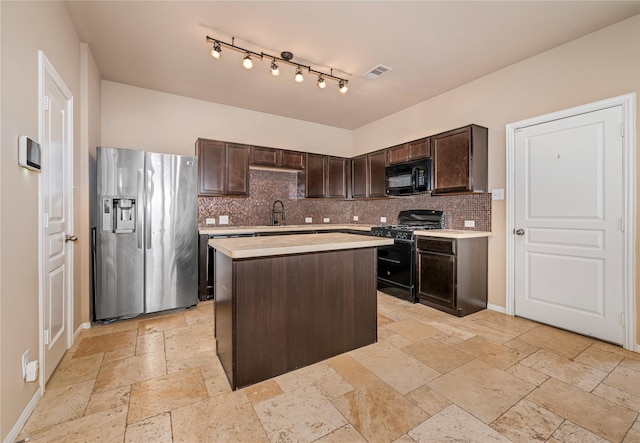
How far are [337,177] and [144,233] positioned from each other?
324 cm

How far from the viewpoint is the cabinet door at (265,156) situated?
13.9 feet

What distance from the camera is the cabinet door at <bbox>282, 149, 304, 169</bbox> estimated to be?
454 cm

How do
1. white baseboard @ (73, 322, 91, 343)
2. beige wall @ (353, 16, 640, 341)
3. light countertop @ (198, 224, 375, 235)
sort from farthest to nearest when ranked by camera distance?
light countertop @ (198, 224, 375, 235) → white baseboard @ (73, 322, 91, 343) → beige wall @ (353, 16, 640, 341)

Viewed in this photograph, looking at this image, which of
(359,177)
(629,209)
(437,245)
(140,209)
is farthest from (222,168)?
(629,209)

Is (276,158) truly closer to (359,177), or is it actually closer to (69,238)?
(359,177)

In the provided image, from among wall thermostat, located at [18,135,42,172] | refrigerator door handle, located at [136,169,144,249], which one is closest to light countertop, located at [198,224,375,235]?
refrigerator door handle, located at [136,169,144,249]

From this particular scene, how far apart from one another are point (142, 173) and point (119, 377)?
203 centimetres

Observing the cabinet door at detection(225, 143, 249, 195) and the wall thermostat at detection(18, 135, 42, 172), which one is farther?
the cabinet door at detection(225, 143, 249, 195)

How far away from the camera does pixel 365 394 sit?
5.88ft

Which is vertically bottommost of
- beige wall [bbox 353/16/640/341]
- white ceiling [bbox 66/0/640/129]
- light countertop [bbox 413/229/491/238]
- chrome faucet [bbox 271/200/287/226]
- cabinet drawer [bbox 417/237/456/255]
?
cabinet drawer [bbox 417/237/456/255]

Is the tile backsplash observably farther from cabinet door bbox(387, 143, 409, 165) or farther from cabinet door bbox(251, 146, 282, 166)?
cabinet door bbox(387, 143, 409, 165)

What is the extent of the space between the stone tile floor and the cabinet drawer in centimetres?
94

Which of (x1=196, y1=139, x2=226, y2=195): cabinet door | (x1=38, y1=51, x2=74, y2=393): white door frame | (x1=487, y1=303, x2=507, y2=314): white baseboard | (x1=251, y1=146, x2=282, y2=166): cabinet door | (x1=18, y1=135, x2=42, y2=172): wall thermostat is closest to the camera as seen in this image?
(x1=18, y1=135, x2=42, y2=172): wall thermostat

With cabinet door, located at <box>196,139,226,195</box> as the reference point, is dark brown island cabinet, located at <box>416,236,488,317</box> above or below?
below
